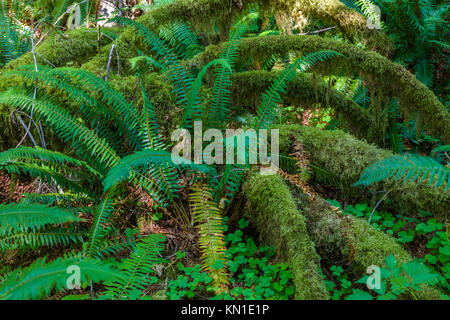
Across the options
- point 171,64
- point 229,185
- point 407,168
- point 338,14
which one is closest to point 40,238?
point 229,185

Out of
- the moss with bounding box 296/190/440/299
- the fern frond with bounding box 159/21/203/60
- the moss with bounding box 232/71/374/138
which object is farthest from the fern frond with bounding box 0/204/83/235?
the fern frond with bounding box 159/21/203/60

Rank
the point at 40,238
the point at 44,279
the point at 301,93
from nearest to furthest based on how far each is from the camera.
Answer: the point at 44,279
the point at 40,238
the point at 301,93

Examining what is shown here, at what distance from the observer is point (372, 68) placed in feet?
9.33

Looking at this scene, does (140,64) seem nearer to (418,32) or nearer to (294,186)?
(294,186)

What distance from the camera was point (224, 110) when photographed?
2547mm

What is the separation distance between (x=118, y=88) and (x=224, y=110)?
0.93 meters

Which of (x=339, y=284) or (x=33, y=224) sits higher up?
(x=33, y=224)

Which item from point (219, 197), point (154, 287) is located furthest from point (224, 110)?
point (154, 287)

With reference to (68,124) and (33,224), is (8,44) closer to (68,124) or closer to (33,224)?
(68,124)

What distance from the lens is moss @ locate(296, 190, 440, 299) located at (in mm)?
1859

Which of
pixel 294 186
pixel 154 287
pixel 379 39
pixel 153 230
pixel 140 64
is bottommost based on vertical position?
pixel 154 287

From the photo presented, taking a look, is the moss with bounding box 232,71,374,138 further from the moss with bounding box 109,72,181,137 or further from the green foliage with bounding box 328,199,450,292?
the green foliage with bounding box 328,199,450,292

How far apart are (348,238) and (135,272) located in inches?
50.3
